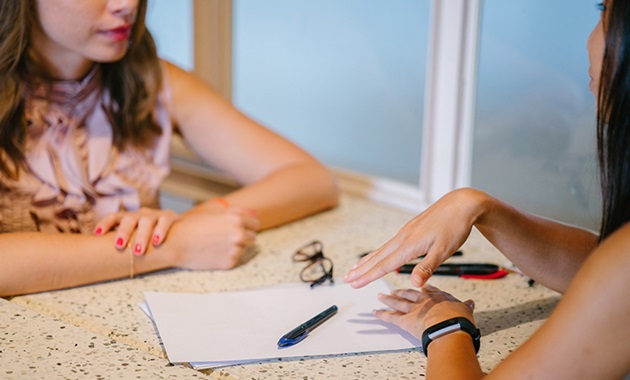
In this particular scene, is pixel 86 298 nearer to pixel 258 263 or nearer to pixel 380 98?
pixel 258 263

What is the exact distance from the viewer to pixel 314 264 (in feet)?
4.44

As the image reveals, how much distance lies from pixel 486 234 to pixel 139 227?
0.55m

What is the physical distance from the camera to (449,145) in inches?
62.8

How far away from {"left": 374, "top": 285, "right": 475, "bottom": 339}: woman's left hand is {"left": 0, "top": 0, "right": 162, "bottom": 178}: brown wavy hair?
0.66 m

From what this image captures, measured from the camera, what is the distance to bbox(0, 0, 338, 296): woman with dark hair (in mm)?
1280

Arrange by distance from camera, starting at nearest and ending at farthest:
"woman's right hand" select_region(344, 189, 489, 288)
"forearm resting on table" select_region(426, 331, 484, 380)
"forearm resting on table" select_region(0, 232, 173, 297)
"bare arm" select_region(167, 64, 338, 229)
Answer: "forearm resting on table" select_region(426, 331, 484, 380), "woman's right hand" select_region(344, 189, 489, 288), "forearm resting on table" select_region(0, 232, 173, 297), "bare arm" select_region(167, 64, 338, 229)

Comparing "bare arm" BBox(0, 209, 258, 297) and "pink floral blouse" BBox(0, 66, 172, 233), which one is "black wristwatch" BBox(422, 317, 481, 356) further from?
"pink floral blouse" BBox(0, 66, 172, 233)

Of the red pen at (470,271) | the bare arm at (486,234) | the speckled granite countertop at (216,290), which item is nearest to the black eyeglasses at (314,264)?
the speckled granite countertop at (216,290)

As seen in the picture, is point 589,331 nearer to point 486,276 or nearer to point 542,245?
point 542,245

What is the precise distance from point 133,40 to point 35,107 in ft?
0.73

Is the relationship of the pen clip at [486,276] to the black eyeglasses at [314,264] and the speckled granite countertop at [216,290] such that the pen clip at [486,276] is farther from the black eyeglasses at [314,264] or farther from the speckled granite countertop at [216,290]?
the black eyeglasses at [314,264]

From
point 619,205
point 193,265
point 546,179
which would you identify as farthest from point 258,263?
point 619,205

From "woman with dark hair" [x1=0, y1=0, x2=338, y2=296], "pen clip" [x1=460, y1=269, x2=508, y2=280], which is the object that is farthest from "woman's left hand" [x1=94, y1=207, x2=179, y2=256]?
"pen clip" [x1=460, y1=269, x2=508, y2=280]

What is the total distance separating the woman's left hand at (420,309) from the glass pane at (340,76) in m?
0.62
